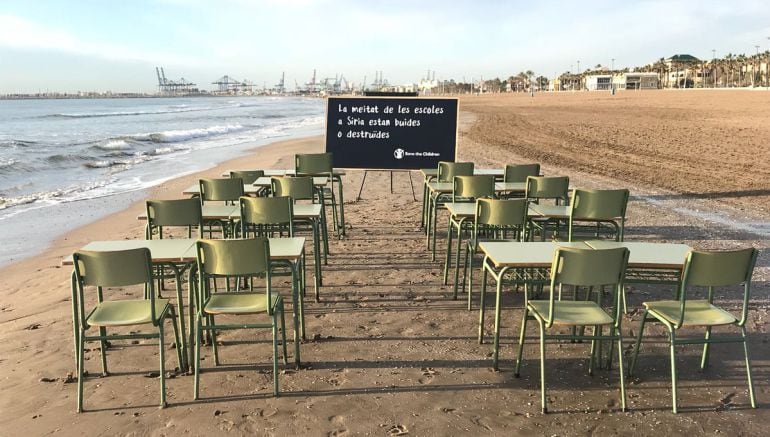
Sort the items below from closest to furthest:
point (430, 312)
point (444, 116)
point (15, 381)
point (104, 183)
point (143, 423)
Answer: point (143, 423)
point (15, 381)
point (430, 312)
point (444, 116)
point (104, 183)

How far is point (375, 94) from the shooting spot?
10.0m

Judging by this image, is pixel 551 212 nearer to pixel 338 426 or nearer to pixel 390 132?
pixel 338 426

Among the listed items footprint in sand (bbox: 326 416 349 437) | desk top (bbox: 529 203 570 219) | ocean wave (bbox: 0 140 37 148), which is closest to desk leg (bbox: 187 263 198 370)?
footprint in sand (bbox: 326 416 349 437)

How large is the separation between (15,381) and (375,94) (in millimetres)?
7378

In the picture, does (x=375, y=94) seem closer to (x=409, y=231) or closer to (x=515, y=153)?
(x=409, y=231)

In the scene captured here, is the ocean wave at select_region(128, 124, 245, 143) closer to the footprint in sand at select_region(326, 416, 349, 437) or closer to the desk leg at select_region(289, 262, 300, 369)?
the desk leg at select_region(289, 262, 300, 369)

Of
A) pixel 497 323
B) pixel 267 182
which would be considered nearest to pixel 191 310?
pixel 497 323

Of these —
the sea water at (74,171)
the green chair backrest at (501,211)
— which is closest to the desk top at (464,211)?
the green chair backrest at (501,211)

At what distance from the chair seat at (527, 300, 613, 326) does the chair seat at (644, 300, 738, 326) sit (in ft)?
1.10

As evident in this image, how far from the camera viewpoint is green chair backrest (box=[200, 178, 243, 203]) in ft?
20.3

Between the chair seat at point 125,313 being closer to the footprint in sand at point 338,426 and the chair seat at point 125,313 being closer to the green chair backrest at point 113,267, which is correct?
the green chair backrest at point 113,267

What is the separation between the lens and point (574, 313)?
3617mm

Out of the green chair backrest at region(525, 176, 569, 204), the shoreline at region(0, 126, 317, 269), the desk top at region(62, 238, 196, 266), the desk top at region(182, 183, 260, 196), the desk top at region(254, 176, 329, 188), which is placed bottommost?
the shoreline at region(0, 126, 317, 269)

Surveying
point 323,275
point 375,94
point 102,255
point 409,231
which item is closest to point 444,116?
point 375,94
